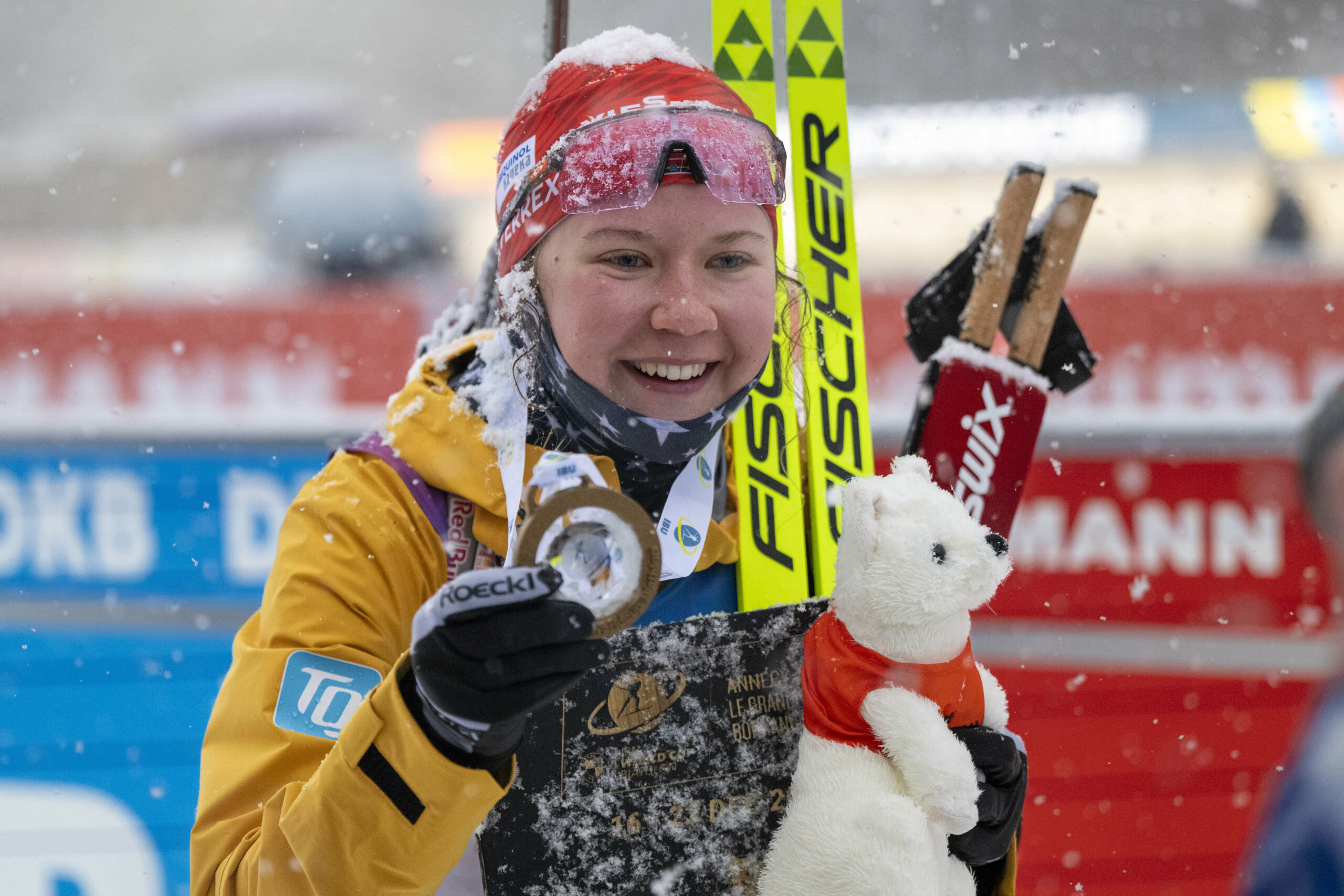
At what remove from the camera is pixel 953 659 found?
1271 mm

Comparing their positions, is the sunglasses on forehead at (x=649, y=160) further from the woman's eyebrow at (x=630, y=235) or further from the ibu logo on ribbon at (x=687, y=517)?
the ibu logo on ribbon at (x=687, y=517)

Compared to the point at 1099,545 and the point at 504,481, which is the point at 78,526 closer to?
the point at 504,481

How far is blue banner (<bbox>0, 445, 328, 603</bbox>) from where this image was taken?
3.69m

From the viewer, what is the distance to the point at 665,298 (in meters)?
1.26

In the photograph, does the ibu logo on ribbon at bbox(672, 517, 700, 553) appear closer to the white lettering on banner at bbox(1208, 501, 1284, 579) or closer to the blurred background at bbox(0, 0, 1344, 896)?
the blurred background at bbox(0, 0, 1344, 896)

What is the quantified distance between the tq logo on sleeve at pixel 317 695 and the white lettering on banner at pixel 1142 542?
107 inches

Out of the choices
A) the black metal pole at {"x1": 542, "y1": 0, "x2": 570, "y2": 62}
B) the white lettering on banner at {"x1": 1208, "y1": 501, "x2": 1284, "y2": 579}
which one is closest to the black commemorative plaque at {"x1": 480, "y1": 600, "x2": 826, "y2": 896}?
the black metal pole at {"x1": 542, "y1": 0, "x2": 570, "y2": 62}

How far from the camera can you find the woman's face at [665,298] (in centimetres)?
126

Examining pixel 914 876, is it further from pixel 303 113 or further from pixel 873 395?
pixel 303 113

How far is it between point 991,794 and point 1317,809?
96 cm

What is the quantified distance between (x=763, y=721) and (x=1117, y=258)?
116 inches

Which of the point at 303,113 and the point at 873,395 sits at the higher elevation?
the point at 303,113

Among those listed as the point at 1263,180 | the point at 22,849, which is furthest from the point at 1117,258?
the point at 22,849

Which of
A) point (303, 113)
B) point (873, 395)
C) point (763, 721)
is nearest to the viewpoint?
point (763, 721)
